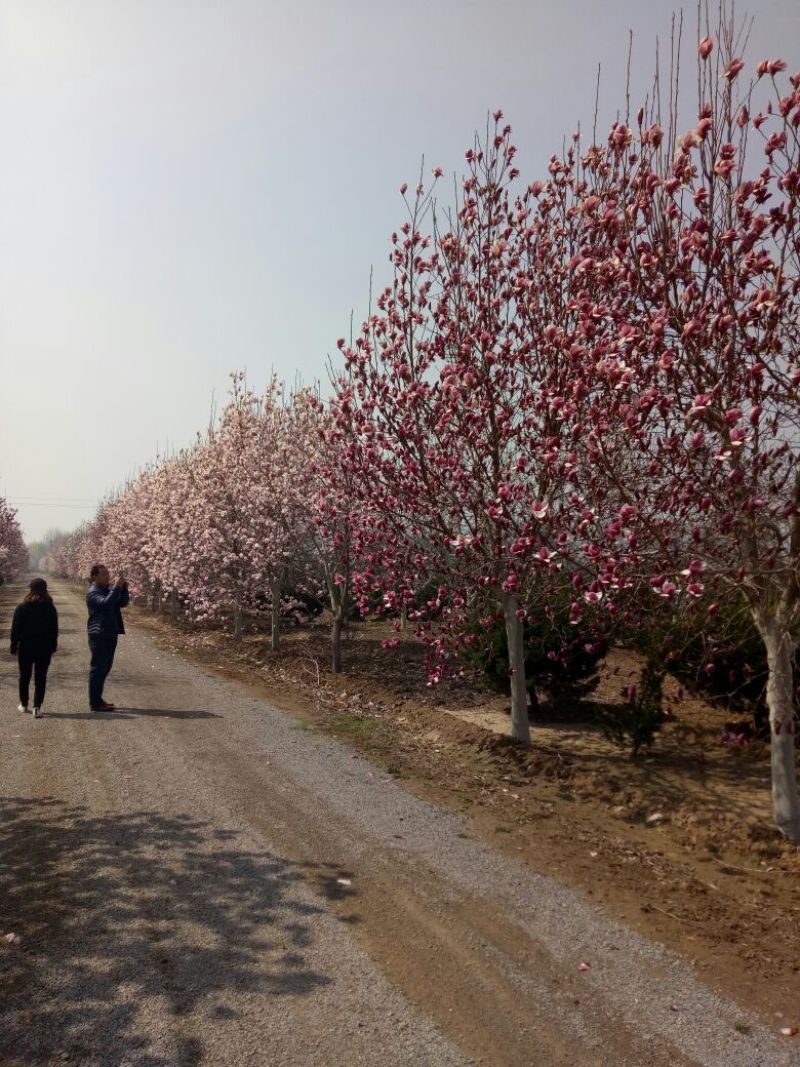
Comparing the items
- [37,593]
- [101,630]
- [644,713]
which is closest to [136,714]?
[101,630]

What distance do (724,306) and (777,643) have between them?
3291mm

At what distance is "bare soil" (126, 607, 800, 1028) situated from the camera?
500 cm

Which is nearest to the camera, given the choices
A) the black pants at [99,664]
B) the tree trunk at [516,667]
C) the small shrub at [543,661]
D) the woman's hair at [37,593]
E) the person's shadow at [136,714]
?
the tree trunk at [516,667]

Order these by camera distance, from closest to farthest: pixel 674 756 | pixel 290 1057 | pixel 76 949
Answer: pixel 290 1057
pixel 76 949
pixel 674 756

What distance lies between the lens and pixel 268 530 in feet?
63.0

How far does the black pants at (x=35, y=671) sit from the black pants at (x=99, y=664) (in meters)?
0.69

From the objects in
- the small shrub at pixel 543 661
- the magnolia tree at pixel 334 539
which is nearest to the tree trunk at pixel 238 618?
the magnolia tree at pixel 334 539

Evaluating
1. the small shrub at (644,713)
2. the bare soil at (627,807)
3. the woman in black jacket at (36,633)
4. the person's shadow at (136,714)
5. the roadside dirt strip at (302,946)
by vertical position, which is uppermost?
the woman in black jacket at (36,633)

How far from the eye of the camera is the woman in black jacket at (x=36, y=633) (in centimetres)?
1053

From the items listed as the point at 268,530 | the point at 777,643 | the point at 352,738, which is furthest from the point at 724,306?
the point at 268,530

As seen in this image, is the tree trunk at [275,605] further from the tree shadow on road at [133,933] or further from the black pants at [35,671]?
the tree shadow on road at [133,933]

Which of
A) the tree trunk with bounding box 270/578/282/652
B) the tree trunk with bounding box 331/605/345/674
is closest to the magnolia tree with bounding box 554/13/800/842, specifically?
the tree trunk with bounding box 331/605/345/674

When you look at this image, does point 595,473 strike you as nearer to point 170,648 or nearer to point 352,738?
point 352,738

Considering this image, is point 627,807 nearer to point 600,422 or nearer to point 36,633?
point 600,422
